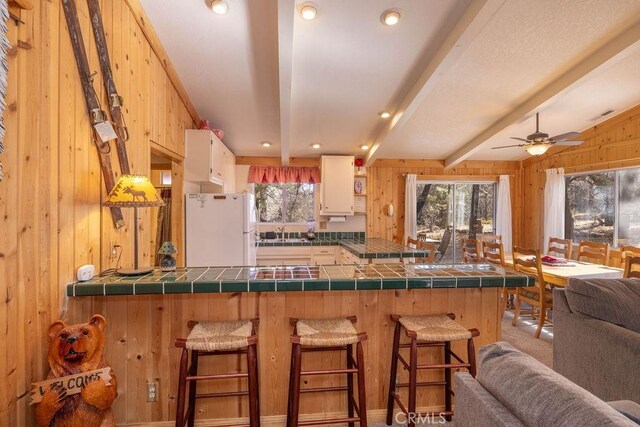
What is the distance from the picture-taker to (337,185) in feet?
16.6

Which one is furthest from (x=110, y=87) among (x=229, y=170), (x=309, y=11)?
(x=229, y=170)

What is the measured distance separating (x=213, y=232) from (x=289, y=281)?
2.04m

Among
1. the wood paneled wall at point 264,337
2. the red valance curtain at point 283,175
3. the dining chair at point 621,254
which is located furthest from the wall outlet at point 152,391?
the dining chair at point 621,254

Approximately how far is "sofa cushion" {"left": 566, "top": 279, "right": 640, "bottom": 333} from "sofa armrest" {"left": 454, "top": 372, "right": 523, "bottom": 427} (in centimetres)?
136

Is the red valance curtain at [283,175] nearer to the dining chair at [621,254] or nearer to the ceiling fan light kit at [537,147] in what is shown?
the ceiling fan light kit at [537,147]

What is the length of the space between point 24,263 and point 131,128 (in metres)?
1.25

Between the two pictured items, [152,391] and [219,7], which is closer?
[152,391]

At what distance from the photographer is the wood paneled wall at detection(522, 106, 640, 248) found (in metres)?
4.02

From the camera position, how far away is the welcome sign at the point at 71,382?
134cm

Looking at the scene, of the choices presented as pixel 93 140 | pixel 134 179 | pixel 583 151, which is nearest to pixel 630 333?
pixel 134 179

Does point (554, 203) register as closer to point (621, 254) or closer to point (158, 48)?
point (621, 254)

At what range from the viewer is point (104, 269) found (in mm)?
1971

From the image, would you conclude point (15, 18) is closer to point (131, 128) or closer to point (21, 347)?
point (131, 128)

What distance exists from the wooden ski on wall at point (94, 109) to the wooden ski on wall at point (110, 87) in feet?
0.36
